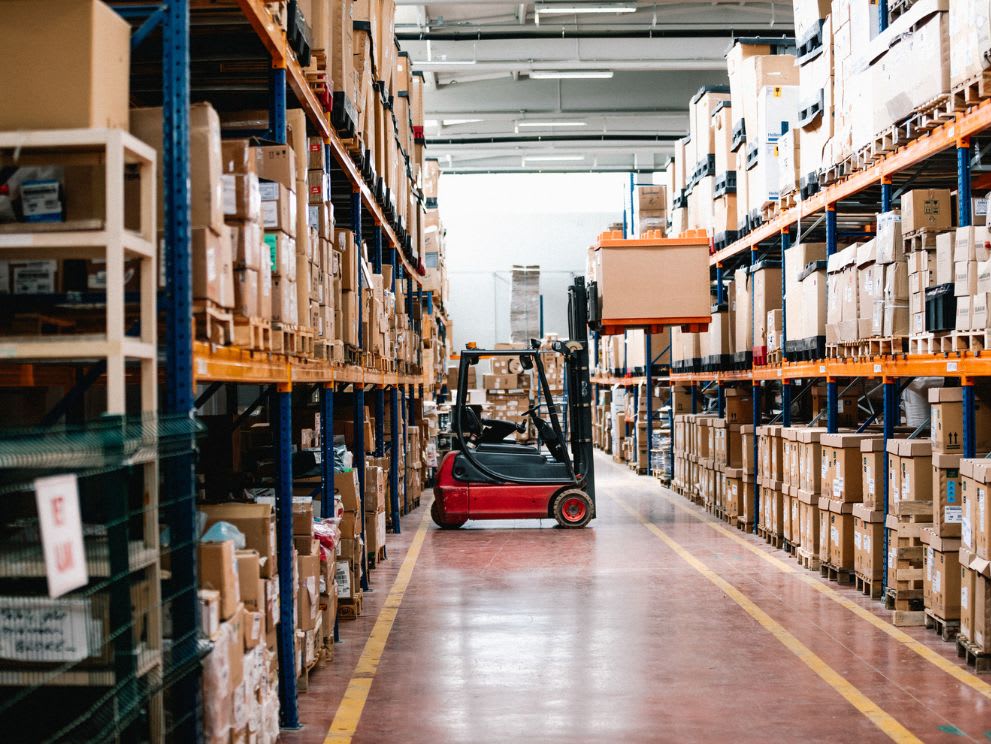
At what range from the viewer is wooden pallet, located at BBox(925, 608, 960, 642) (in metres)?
6.59

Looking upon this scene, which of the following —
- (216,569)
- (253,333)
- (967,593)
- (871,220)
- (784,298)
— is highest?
(871,220)

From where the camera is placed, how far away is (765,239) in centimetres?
1148

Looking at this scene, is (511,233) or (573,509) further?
(511,233)

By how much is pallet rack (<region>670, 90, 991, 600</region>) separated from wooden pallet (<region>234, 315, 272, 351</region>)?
4.05 meters

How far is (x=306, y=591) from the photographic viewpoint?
Answer: 5.57 metres

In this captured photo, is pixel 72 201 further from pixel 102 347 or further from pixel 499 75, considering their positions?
pixel 499 75

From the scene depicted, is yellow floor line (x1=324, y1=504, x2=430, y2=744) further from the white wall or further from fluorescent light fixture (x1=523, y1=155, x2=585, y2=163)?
the white wall

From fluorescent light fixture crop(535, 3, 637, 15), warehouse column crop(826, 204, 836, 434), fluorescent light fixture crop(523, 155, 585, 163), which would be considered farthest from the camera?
fluorescent light fixture crop(523, 155, 585, 163)

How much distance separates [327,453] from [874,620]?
12.7ft

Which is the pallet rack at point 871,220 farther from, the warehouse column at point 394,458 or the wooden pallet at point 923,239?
the warehouse column at point 394,458

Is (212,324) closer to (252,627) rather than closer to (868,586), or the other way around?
(252,627)

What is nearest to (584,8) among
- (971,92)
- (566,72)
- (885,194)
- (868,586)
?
(566,72)

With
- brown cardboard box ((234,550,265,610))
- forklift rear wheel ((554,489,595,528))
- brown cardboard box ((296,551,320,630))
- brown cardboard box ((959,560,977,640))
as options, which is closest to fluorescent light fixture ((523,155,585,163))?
forklift rear wheel ((554,489,595,528))

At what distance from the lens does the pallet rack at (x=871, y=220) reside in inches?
255
